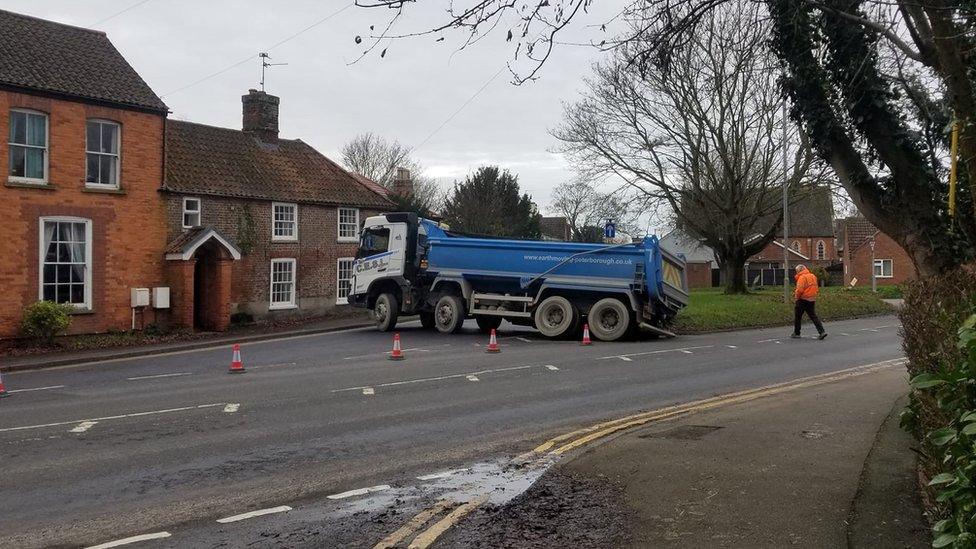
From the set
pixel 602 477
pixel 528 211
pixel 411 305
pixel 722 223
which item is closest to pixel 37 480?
pixel 602 477

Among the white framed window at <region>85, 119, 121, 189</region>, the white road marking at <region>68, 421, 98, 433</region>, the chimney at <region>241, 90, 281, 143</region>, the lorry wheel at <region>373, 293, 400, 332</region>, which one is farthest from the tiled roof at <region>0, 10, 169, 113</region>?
the white road marking at <region>68, 421, 98, 433</region>

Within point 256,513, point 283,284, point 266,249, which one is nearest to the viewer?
point 256,513

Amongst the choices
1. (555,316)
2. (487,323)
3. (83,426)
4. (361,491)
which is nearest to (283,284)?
(487,323)

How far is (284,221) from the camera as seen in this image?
1209 inches

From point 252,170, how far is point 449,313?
450 inches

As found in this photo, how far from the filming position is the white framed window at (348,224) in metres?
33.1

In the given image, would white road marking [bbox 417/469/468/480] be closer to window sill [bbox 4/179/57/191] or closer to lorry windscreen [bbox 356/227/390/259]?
lorry windscreen [bbox 356/227/390/259]

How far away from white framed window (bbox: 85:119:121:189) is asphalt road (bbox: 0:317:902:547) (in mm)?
6614

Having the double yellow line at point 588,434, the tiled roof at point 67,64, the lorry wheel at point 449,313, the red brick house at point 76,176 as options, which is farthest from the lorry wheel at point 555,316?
the tiled roof at point 67,64

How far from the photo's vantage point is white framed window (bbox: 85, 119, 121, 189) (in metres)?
23.9

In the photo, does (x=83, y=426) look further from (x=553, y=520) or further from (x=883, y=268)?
(x=883, y=268)

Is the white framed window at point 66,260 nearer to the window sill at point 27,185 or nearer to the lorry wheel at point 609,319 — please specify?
the window sill at point 27,185

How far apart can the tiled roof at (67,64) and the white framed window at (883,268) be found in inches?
2345

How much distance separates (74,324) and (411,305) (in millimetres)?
9105
